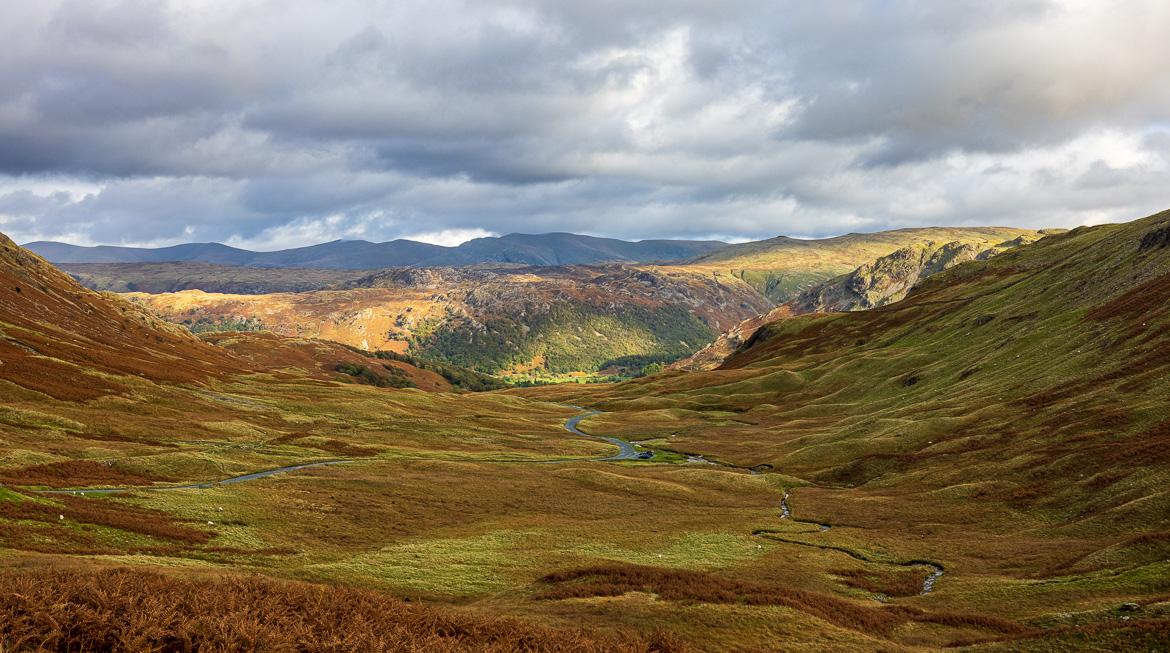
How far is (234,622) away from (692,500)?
7222cm

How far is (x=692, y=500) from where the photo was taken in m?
83.1

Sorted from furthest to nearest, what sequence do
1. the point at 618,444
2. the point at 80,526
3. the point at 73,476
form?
the point at 618,444
the point at 73,476
the point at 80,526

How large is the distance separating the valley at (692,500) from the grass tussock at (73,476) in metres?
0.43

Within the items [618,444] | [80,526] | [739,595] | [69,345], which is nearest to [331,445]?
[80,526]

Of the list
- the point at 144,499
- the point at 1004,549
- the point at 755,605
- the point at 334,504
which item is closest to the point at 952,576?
the point at 1004,549

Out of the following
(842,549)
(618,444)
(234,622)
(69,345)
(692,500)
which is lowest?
(618,444)

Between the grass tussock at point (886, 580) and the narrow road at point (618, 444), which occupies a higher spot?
the grass tussock at point (886, 580)

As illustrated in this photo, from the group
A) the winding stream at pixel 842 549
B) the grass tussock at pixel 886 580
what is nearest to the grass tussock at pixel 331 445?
the winding stream at pixel 842 549

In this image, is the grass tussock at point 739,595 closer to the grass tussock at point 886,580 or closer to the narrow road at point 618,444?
the grass tussock at point 886,580

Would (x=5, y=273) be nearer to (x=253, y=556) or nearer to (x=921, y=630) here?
(x=253, y=556)

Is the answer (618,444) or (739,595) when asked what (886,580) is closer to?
(739,595)

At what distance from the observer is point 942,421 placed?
96.5 m

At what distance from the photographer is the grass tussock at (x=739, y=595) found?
31.8 meters

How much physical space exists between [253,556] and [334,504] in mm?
20545
